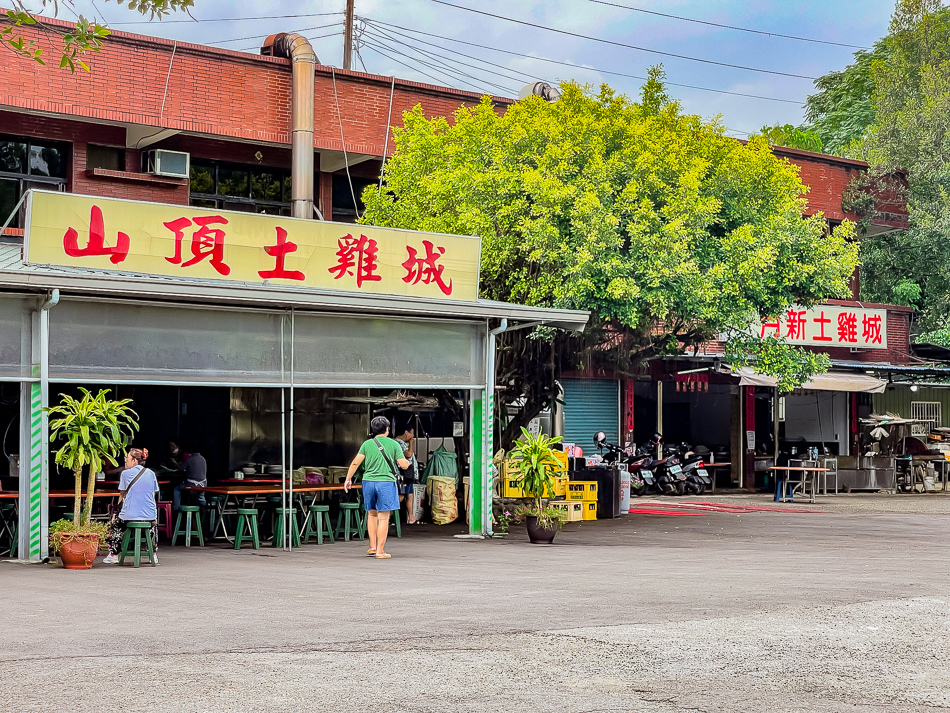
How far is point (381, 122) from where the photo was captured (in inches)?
942

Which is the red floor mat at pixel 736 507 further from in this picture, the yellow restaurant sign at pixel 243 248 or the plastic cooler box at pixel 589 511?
the yellow restaurant sign at pixel 243 248

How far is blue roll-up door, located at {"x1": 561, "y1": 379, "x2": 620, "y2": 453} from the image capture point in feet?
88.5

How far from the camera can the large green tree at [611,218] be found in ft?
63.0

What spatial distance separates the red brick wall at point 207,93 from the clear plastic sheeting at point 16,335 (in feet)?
25.5

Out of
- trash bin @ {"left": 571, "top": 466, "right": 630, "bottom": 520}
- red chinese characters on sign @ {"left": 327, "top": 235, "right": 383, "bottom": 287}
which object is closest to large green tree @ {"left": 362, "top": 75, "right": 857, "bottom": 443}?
trash bin @ {"left": 571, "top": 466, "right": 630, "bottom": 520}

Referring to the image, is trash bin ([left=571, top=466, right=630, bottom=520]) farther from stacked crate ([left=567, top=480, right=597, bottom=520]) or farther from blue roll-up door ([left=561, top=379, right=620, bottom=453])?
blue roll-up door ([left=561, top=379, right=620, bottom=453])

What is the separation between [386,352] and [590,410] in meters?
11.6

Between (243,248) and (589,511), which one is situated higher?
(243,248)

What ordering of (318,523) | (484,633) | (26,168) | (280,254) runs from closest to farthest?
(484,633) → (280,254) → (318,523) → (26,168)

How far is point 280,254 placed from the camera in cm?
1584

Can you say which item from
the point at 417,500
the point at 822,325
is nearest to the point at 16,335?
the point at 417,500

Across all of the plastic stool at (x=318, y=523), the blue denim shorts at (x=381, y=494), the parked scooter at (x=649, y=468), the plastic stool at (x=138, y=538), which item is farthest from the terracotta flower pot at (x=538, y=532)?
the parked scooter at (x=649, y=468)

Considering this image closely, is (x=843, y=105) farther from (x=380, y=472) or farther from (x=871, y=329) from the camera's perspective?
(x=380, y=472)

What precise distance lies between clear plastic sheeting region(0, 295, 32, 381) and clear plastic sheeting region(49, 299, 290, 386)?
277 mm
